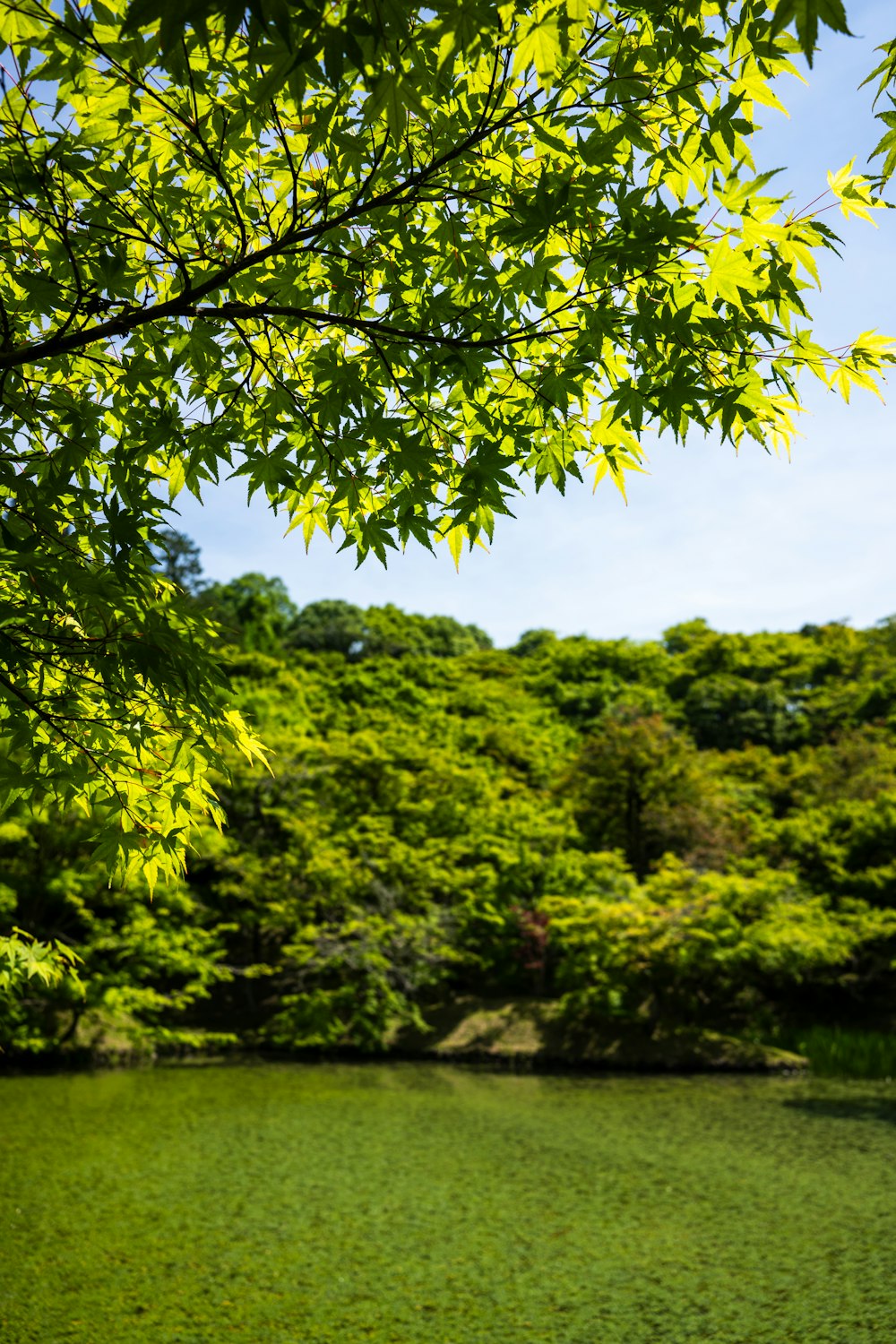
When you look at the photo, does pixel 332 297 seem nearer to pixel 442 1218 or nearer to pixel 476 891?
pixel 442 1218

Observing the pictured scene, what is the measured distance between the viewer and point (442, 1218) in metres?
4.97

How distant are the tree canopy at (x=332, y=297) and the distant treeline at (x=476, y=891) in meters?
6.98

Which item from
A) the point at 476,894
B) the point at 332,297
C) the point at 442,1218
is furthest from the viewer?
the point at 476,894

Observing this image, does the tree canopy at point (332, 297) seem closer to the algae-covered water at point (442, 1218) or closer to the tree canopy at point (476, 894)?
the algae-covered water at point (442, 1218)

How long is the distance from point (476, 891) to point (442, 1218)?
746 cm

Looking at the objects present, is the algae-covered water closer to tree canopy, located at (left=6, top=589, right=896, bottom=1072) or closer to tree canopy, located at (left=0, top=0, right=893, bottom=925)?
tree canopy, located at (left=6, top=589, right=896, bottom=1072)

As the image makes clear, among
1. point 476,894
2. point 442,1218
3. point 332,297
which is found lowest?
point 442,1218

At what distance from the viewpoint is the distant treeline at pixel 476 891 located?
31.6 ft

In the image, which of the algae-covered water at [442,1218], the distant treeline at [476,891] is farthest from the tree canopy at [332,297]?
the distant treeline at [476,891]

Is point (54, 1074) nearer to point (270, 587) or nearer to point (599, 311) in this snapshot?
point (599, 311)

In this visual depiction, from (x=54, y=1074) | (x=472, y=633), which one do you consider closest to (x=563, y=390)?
(x=54, y=1074)

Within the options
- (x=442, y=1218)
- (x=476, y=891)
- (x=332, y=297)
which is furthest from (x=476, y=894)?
(x=332, y=297)

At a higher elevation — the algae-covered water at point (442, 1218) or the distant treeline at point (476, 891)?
the distant treeline at point (476, 891)

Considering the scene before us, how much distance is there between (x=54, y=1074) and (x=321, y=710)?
849cm
